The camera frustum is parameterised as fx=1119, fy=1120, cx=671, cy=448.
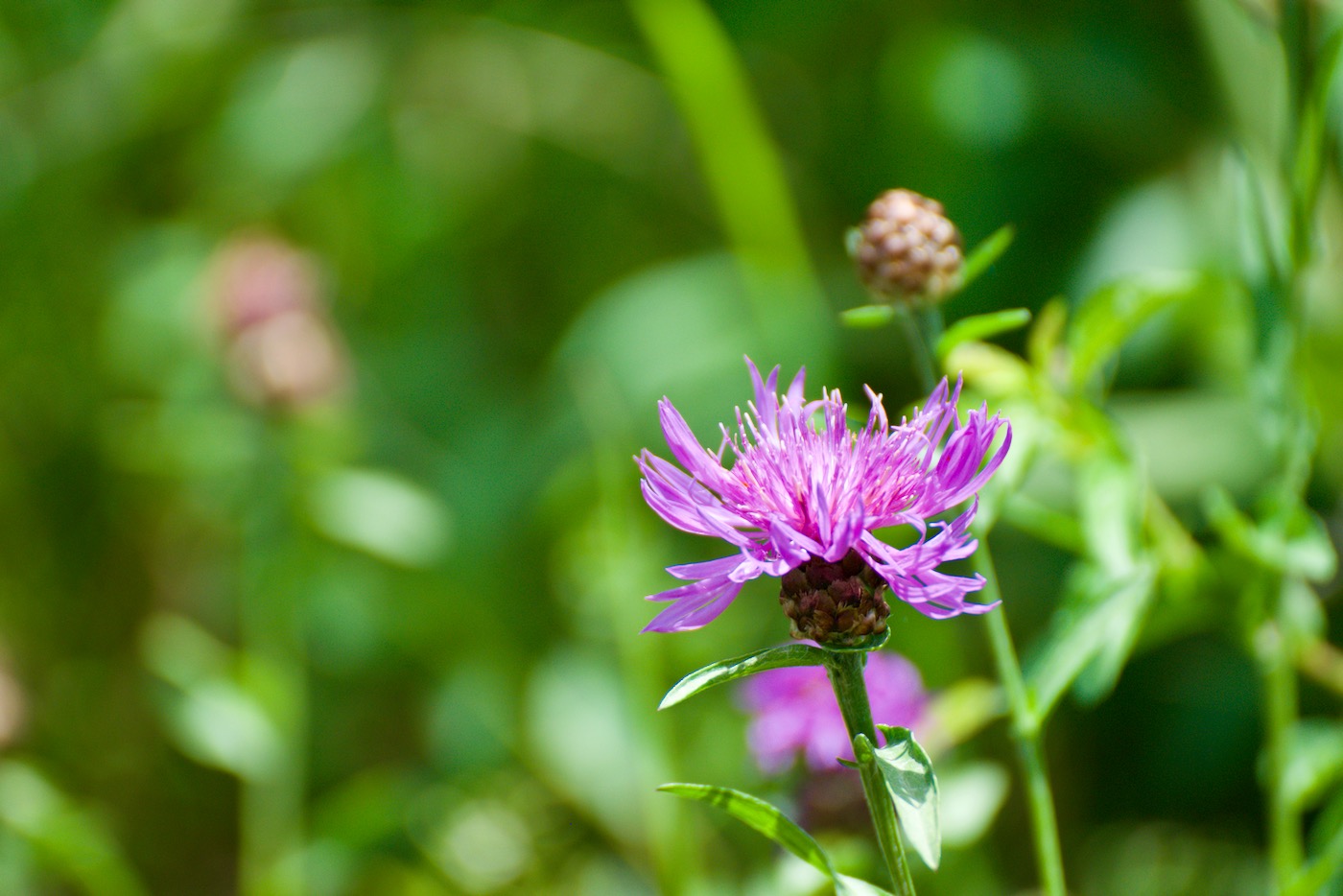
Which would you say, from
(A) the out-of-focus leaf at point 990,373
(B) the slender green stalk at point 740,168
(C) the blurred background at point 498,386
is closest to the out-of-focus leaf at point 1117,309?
(A) the out-of-focus leaf at point 990,373

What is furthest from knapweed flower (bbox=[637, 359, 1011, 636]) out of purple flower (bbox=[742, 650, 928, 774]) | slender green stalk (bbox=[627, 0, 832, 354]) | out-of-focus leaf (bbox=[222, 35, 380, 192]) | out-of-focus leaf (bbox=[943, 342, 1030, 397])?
out-of-focus leaf (bbox=[222, 35, 380, 192])

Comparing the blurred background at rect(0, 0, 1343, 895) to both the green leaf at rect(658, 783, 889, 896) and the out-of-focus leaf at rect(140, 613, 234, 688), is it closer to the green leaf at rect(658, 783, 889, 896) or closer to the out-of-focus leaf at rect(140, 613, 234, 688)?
the out-of-focus leaf at rect(140, 613, 234, 688)

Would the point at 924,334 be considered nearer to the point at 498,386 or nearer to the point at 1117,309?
the point at 1117,309

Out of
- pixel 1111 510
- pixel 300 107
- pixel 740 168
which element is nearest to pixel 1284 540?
pixel 1111 510

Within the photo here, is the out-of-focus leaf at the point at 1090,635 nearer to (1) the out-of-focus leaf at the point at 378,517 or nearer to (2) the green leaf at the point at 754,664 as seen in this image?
(2) the green leaf at the point at 754,664

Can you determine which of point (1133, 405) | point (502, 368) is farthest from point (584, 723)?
point (1133, 405)
